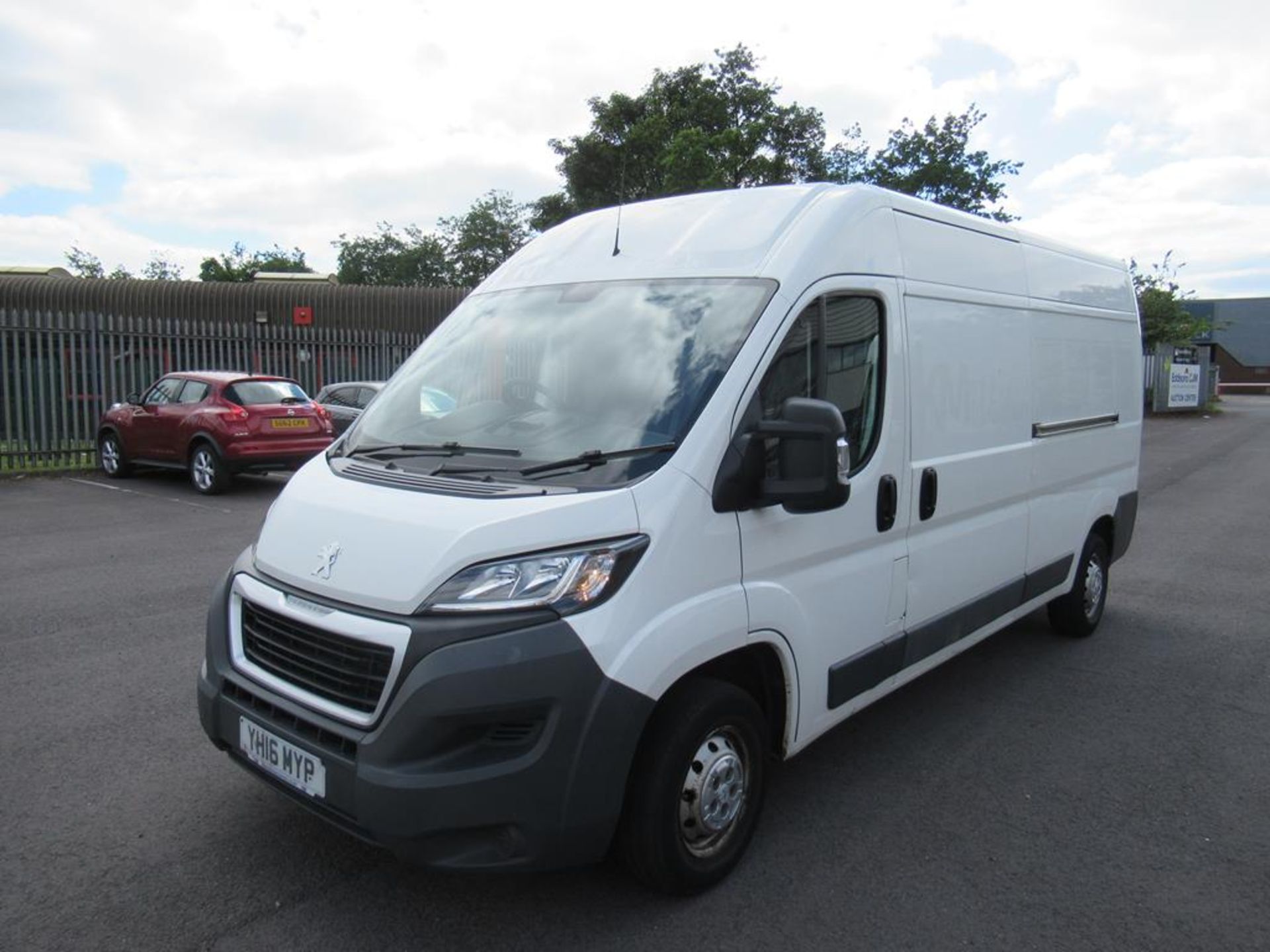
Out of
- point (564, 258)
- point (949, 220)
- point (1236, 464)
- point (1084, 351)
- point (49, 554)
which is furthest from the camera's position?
point (1236, 464)

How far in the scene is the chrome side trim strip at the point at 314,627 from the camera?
8.71 ft

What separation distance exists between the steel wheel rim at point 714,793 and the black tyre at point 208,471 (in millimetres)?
10471

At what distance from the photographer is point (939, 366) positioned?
4172 millimetres

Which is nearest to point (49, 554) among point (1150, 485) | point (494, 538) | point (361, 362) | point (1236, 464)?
point (494, 538)

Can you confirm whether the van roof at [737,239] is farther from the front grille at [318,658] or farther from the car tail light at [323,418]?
the car tail light at [323,418]

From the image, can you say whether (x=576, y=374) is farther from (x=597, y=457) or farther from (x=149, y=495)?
(x=149, y=495)

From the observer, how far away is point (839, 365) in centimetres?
356

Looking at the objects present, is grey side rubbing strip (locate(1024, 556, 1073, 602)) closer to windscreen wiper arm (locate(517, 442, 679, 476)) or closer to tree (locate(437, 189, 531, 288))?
windscreen wiper arm (locate(517, 442, 679, 476))

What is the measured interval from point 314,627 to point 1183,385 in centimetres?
3716

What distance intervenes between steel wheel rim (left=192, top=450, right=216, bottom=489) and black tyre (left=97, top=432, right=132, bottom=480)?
1.91m

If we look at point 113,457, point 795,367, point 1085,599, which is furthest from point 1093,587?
point 113,457

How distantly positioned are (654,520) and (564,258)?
61.7 inches

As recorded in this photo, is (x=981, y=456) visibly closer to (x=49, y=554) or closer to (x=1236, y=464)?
(x=49, y=554)

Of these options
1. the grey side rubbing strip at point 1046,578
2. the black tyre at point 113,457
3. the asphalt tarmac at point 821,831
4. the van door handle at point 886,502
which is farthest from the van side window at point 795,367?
the black tyre at point 113,457
